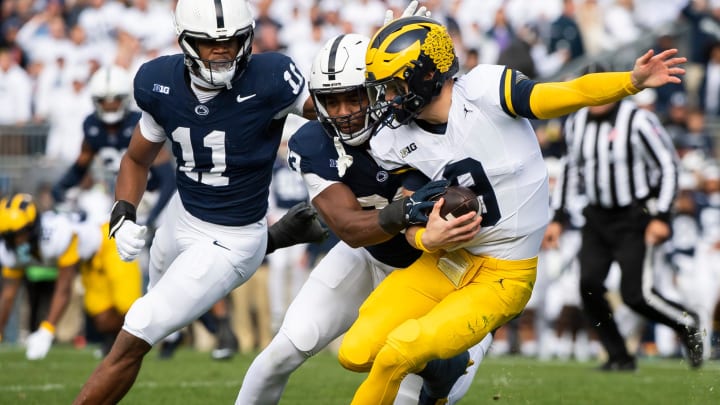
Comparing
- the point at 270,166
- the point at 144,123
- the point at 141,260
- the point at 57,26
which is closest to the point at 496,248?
the point at 270,166

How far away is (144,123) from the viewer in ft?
18.0

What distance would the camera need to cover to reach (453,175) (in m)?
4.67

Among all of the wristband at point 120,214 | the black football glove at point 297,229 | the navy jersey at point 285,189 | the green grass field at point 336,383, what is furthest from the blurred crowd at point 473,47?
the wristband at point 120,214

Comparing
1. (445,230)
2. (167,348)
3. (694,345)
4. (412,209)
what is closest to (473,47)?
(167,348)

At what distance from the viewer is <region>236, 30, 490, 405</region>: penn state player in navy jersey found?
4812 mm

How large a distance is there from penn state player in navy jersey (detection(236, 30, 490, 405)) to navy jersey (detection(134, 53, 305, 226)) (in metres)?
0.32

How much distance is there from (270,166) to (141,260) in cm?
541

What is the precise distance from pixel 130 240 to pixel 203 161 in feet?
→ 1.70

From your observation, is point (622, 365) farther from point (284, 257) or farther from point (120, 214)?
point (120, 214)

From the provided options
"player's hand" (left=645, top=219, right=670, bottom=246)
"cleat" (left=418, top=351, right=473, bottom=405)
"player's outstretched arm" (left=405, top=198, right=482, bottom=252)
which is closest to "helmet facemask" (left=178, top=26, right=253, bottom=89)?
"player's outstretched arm" (left=405, top=198, right=482, bottom=252)

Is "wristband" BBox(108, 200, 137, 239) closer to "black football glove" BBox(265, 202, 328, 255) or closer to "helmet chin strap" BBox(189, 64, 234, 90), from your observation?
"helmet chin strap" BBox(189, 64, 234, 90)

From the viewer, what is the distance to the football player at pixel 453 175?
4.48m

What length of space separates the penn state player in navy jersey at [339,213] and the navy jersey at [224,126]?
32 cm

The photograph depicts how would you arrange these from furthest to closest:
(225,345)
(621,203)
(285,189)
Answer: (285,189), (225,345), (621,203)
